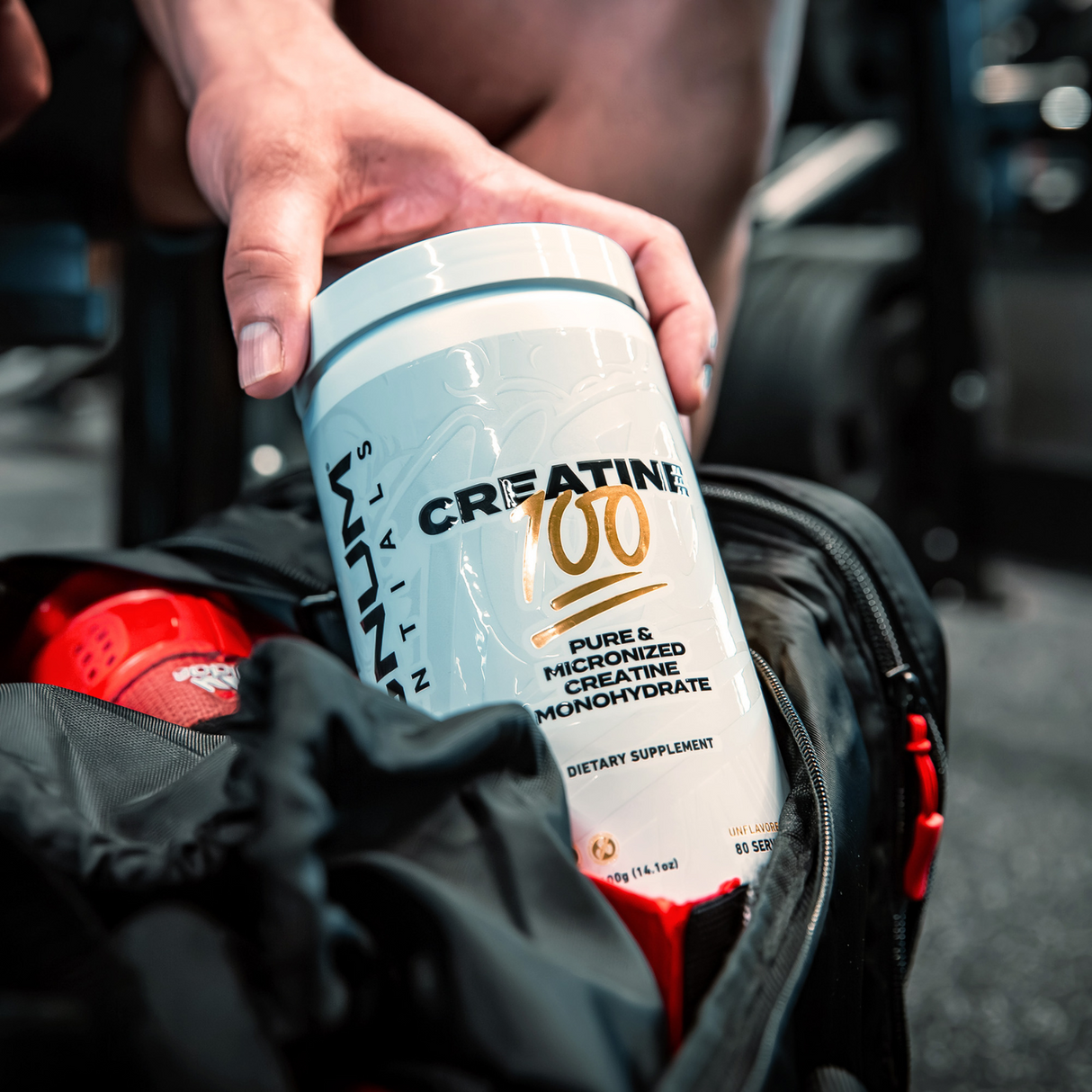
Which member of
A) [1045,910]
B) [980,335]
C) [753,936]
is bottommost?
[1045,910]

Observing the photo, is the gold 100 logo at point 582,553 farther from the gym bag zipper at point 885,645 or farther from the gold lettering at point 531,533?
the gym bag zipper at point 885,645

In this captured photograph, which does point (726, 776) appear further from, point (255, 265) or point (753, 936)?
point (255, 265)

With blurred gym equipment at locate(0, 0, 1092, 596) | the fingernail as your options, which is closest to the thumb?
the fingernail

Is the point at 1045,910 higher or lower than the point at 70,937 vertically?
lower

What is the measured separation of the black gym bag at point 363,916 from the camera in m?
0.23

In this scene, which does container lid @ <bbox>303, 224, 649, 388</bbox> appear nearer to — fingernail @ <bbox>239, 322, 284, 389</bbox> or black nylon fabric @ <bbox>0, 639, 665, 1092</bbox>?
fingernail @ <bbox>239, 322, 284, 389</bbox>

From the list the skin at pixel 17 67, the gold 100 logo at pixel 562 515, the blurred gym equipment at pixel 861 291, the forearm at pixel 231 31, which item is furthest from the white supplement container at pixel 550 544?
the blurred gym equipment at pixel 861 291

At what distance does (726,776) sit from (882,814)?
0.14 m

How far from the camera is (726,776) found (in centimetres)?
→ 34

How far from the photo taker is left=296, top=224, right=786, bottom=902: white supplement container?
1.10ft

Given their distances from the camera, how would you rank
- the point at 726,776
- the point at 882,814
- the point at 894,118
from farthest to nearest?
1. the point at 894,118
2. the point at 882,814
3. the point at 726,776

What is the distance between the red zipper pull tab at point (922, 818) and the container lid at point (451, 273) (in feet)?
0.76

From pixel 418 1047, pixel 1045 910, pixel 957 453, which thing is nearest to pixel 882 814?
pixel 418 1047

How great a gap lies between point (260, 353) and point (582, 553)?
16 centimetres
